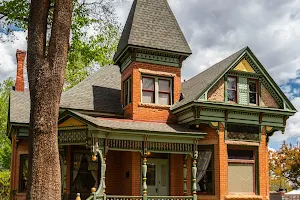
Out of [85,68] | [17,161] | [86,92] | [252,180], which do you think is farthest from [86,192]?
[85,68]

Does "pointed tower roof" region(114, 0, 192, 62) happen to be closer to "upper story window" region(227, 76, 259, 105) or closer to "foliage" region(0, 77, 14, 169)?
"upper story window" region(227, 76, 259, 105)

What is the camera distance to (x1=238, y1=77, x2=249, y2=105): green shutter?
2014cm

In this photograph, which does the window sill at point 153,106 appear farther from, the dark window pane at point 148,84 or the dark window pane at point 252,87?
the dark window pane at point 252,87

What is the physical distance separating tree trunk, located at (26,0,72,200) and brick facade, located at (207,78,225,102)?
904 cm

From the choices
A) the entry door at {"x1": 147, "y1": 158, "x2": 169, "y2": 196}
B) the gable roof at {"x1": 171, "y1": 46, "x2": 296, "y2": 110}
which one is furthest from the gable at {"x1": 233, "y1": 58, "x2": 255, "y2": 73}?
the entry door at {"x1": 147, "y1": 158, "x2": 169, "y2": 196}

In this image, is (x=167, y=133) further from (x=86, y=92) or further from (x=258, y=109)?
(x=86, y=92)

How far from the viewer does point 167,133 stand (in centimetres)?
1762

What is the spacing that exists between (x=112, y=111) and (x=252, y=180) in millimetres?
7569

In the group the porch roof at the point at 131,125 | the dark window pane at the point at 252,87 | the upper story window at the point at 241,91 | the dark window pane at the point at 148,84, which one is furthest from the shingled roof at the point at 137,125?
the dark window pane at the point at 252,87

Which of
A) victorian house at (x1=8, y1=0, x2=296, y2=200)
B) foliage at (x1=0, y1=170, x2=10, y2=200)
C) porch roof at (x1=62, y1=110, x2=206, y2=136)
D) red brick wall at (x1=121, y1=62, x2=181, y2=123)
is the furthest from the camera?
foliage at (x1=0, y1=170, x2=10, y2=200)

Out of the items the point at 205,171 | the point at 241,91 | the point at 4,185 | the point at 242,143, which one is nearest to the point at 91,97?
the point at 205,171

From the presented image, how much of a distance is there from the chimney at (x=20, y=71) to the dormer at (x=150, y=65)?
24.9ft

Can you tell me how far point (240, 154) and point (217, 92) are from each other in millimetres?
3061

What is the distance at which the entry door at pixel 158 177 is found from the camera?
19.5 metres
